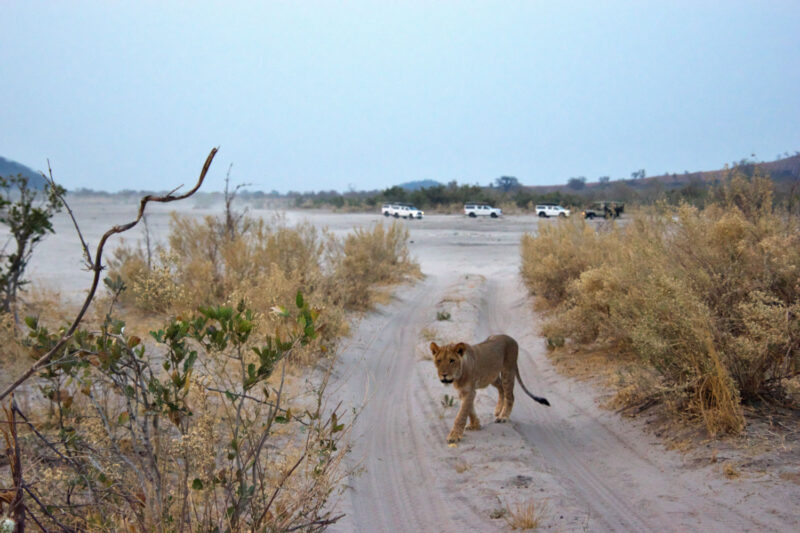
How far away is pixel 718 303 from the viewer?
21.4ft

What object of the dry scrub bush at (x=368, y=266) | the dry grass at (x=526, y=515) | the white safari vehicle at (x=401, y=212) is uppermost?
the white safari vehicle at (x=401, y=212)

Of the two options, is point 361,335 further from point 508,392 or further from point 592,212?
point 592,212

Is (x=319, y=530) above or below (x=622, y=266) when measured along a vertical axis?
below

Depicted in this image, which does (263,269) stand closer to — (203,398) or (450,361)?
(450,361)

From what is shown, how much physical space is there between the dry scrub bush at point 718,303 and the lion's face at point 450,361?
2006mm

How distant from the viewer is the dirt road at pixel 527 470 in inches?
177

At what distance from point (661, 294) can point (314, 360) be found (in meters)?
5.02

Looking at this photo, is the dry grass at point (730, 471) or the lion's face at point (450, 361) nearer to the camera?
the dry grass at point (730, 471)

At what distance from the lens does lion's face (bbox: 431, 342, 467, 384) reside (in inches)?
246

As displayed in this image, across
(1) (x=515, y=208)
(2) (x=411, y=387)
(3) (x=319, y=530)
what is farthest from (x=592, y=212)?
(3) (x=319, y=530)

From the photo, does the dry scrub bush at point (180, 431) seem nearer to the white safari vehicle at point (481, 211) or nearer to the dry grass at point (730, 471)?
the dry grass at point (730, 471)

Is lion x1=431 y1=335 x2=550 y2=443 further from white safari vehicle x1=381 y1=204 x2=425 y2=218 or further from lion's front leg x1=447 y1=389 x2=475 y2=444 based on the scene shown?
white safari vehicle x1=381 y1=204 x2=425 y2=218

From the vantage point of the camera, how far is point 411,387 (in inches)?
335

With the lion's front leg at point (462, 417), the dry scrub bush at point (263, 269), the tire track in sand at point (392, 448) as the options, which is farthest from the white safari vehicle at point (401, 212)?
the lion's front leg at point (462, 417)
